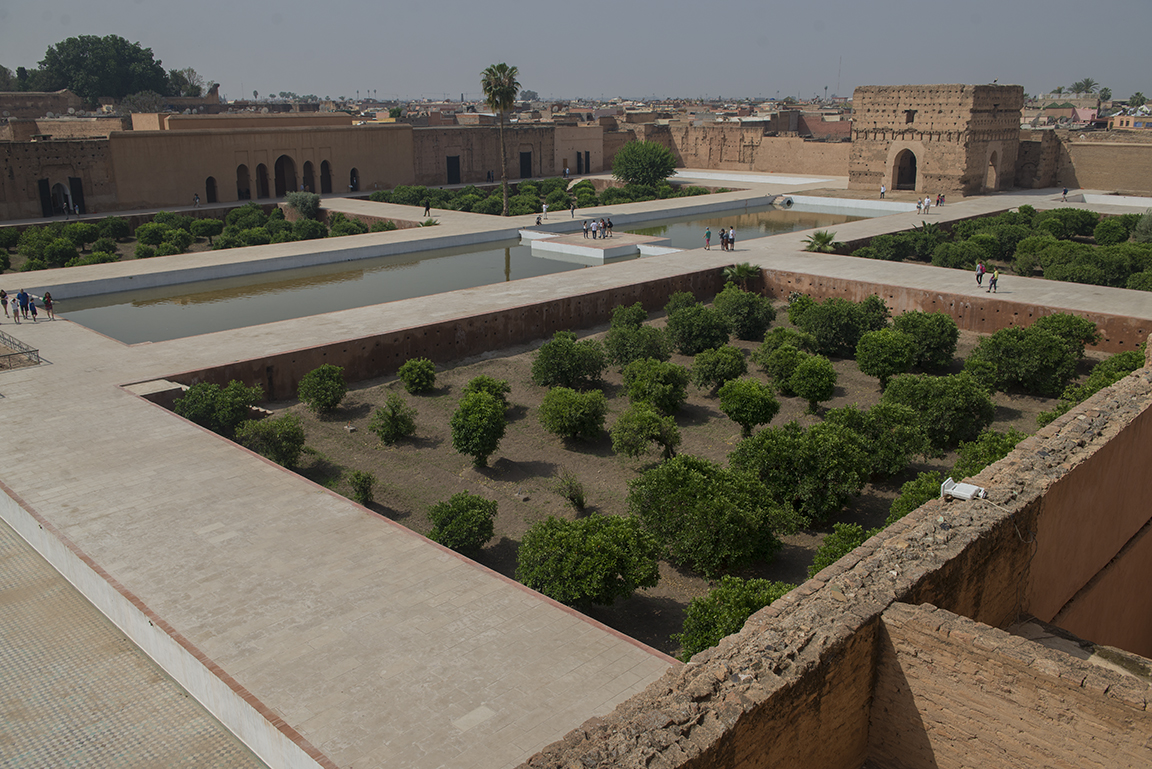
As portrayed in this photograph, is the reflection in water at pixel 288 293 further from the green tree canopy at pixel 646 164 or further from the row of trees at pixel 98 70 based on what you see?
the row of trees at pixel 98 70

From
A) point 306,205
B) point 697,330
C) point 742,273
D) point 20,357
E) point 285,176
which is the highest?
point 285,176

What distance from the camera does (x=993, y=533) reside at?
5750 mm

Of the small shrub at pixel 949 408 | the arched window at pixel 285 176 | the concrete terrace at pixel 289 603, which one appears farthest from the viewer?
the arched window at pixel 285 176

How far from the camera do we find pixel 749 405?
36.4 feet

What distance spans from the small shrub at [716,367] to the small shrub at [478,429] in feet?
11.8

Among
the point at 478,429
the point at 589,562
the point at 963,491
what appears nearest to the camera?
the point at 963,491

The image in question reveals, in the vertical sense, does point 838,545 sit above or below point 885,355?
below

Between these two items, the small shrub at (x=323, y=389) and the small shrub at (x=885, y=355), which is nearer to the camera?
the small shrub at (x=323, y=389)

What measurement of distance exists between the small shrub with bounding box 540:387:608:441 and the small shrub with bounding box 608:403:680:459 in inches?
25.8

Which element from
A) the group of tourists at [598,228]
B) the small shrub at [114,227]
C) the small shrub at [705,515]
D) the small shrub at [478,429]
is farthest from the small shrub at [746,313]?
the small shrub at [114,227]

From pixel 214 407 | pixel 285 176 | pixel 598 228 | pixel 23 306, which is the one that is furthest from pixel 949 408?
pixel 285 176

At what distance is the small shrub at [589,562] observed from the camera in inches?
278

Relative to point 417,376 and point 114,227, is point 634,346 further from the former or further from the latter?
point 114,227

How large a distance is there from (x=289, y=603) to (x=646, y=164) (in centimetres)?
3085
